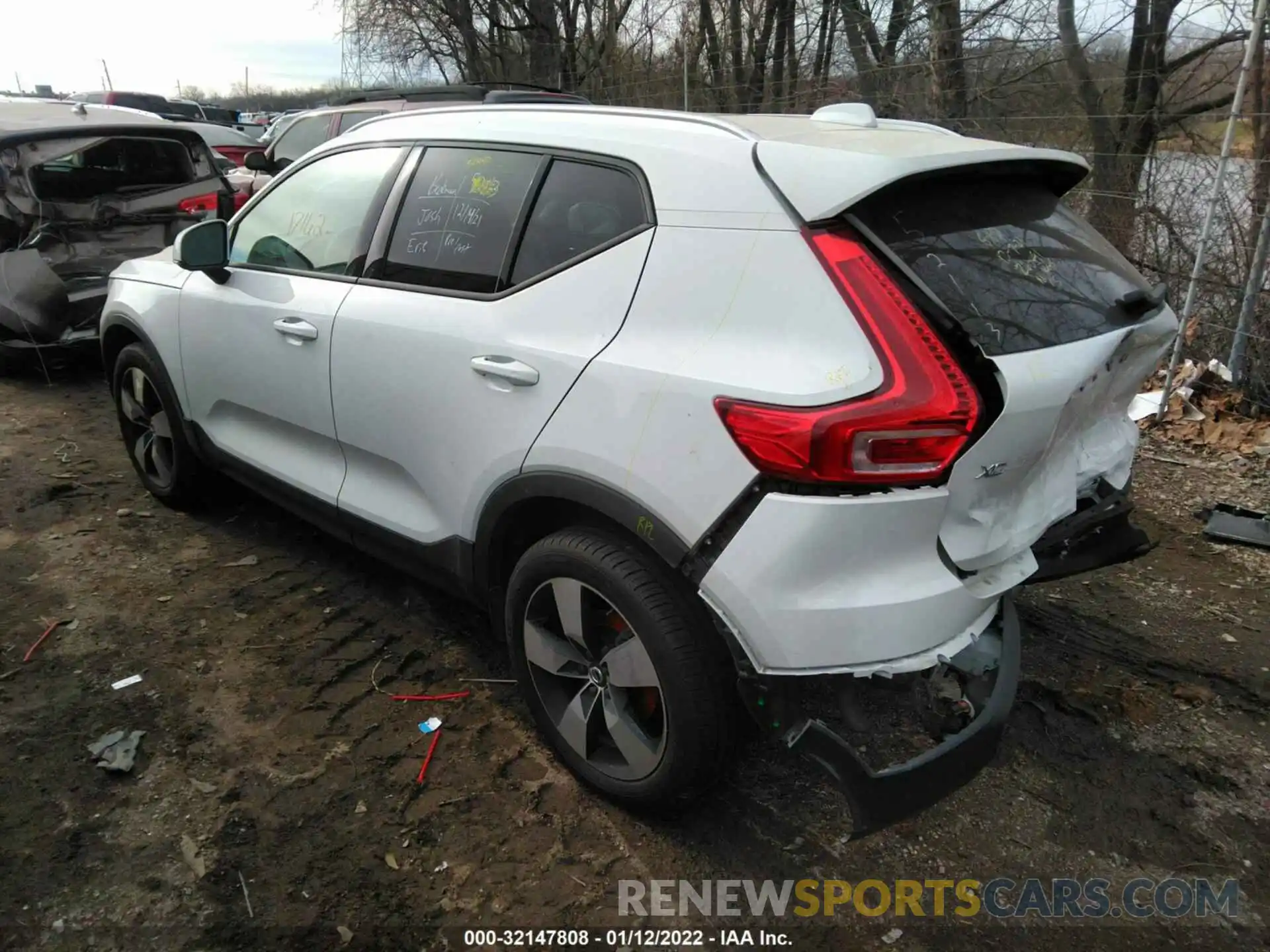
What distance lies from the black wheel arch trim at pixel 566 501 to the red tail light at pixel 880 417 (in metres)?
0.31

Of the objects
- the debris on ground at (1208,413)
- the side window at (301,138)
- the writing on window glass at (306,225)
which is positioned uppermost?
the side window at (301,138)

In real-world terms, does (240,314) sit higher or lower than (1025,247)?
lower

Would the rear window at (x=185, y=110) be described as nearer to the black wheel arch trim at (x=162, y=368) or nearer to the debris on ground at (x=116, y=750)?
the black wheel arch trim at (x=162, y=368)

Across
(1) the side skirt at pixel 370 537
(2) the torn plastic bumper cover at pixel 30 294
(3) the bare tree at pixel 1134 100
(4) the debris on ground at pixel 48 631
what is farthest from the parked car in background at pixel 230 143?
(4) the debris on ground at pixel 48 631

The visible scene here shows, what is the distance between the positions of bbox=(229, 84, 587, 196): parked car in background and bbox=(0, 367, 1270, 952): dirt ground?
6.02 metres

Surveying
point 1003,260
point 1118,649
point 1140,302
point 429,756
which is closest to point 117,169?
point 429,756

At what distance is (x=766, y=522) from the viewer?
6.17 feet

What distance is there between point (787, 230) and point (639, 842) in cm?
163

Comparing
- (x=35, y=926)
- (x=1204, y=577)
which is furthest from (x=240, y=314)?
(x=1204, y=577)

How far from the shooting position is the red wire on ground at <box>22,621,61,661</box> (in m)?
3.16

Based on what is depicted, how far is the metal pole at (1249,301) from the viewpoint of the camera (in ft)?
16.2

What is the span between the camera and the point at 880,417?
1.80 m

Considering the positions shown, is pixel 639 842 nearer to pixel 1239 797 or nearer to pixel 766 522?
pixel 766 522

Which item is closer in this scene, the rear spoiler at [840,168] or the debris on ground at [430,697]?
the rear spoiler at [840,168]
